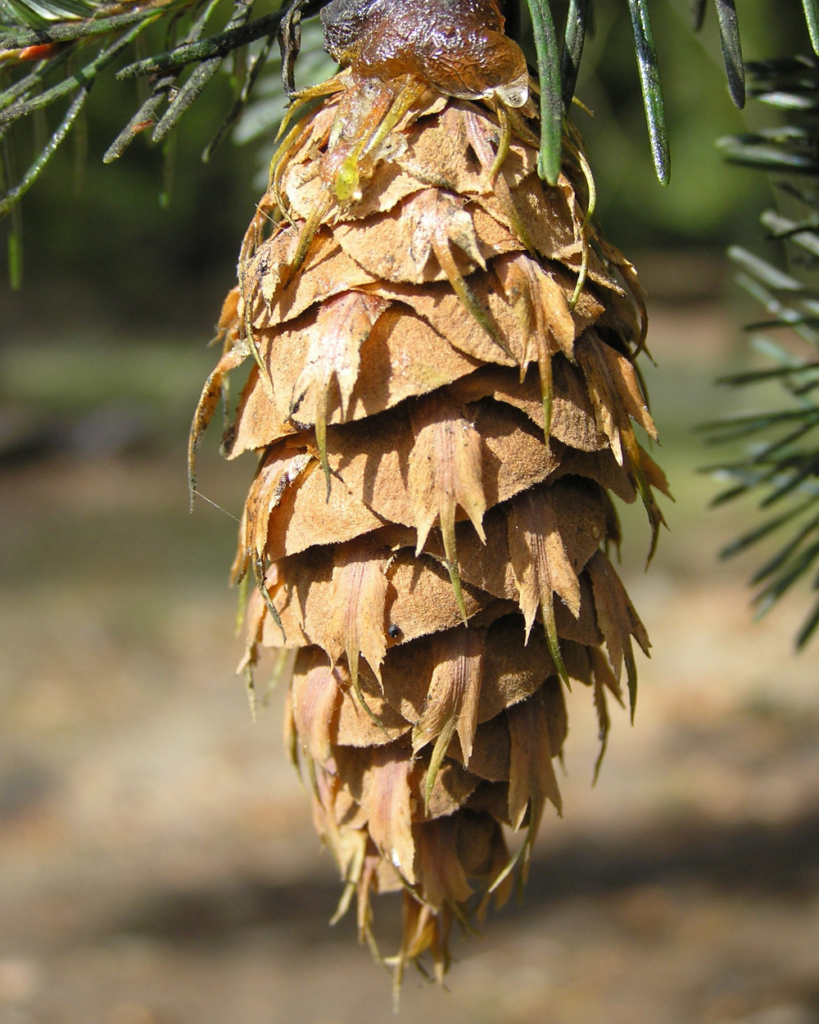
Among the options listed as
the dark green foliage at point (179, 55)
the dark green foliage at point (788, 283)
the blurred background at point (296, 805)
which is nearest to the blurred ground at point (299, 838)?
the blurred background at point (296, 805)

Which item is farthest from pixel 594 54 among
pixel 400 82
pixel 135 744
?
pixel 135 744

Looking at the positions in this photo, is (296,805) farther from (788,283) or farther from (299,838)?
(788,283)

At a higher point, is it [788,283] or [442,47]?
[442,47]

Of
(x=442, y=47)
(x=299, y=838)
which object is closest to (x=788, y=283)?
(x=442, y=47)

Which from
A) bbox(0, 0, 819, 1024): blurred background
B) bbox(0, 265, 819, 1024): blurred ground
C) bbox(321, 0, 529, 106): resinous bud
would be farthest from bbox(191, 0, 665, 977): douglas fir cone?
bbox(0, 265, 819, 1024): blurred ground

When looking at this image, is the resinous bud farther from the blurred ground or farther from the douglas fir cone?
the blurred ground

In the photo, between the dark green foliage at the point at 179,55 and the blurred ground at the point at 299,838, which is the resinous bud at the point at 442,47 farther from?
the blurred ground at the point at 299,838
